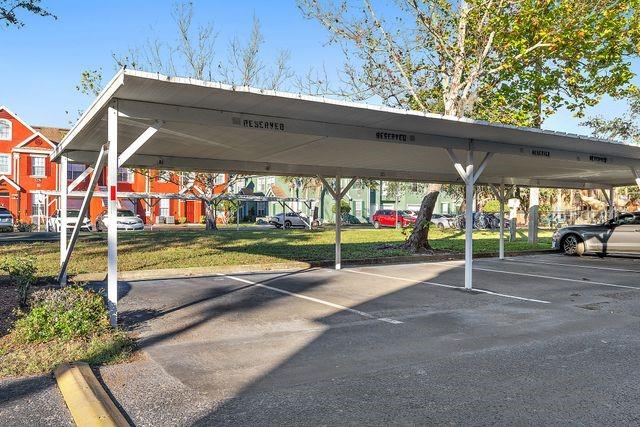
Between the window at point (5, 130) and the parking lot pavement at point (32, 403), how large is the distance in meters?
42.7

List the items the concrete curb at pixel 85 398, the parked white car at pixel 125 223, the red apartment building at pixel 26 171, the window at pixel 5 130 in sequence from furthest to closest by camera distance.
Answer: the window at pixel 5 130, the red apartment building at pixel 26 171, the parked white car at pixel 125 223, the concrete curb at pixel 85 398

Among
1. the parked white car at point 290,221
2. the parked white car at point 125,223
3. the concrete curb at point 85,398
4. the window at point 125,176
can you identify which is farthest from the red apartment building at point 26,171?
the concrete curb at point 85,398

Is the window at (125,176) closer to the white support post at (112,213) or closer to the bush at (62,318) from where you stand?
the white support post at (112,213)

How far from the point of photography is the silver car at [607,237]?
54.1ft

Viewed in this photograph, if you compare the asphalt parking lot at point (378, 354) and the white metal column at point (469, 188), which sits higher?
the white metal column at point (469, 188)

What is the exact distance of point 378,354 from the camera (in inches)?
223

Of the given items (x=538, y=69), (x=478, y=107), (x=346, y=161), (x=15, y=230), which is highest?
(x=538, y=69)

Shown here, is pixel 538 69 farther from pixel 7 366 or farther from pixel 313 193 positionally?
pixel 313 193

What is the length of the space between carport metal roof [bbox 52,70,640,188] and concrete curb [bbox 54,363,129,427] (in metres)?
3.08

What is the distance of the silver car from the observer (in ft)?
54.1

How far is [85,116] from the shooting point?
7793 millimetres

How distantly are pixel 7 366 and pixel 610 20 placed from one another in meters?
19.2

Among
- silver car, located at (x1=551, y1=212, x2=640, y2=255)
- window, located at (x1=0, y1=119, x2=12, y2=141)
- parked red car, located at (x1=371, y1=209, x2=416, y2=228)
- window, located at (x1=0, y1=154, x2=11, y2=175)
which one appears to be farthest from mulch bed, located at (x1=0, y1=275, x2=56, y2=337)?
window, located at (x1=0, y1=119, x2=12, y2=141)


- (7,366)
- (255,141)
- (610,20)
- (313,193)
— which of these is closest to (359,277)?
(255,141)
